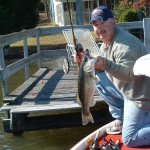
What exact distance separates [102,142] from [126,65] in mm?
1187

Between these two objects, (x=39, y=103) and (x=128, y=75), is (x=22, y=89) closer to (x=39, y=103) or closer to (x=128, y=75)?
(x=39, y=103)

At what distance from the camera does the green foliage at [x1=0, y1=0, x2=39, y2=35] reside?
18.8 metres

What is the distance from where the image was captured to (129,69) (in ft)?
12.5

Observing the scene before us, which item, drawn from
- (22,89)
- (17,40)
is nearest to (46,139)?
(22,89)

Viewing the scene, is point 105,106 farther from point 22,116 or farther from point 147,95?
point 147,95

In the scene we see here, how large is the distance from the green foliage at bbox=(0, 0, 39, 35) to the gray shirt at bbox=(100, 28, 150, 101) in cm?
1517

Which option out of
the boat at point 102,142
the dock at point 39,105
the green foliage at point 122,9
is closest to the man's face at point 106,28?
the boat at point 102,142

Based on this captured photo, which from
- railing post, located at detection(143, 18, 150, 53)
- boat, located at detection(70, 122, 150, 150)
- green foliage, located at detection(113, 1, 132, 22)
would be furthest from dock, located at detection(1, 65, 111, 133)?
green foliage, located at detection(113, 1, 132, 22)

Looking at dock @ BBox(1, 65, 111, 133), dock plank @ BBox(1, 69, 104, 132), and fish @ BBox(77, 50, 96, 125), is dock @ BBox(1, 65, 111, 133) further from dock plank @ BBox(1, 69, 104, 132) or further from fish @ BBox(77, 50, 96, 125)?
fish @ BBox(77, 50, 96, 125)

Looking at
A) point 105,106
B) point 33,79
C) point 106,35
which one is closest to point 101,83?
point 106,35

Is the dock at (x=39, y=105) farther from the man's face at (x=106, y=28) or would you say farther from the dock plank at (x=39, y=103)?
the man's face at (x=106, y=28)

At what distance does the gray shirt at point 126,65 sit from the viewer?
3766 millimetres

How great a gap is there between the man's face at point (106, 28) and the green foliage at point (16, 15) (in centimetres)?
1507

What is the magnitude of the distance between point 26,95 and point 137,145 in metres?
3.14
